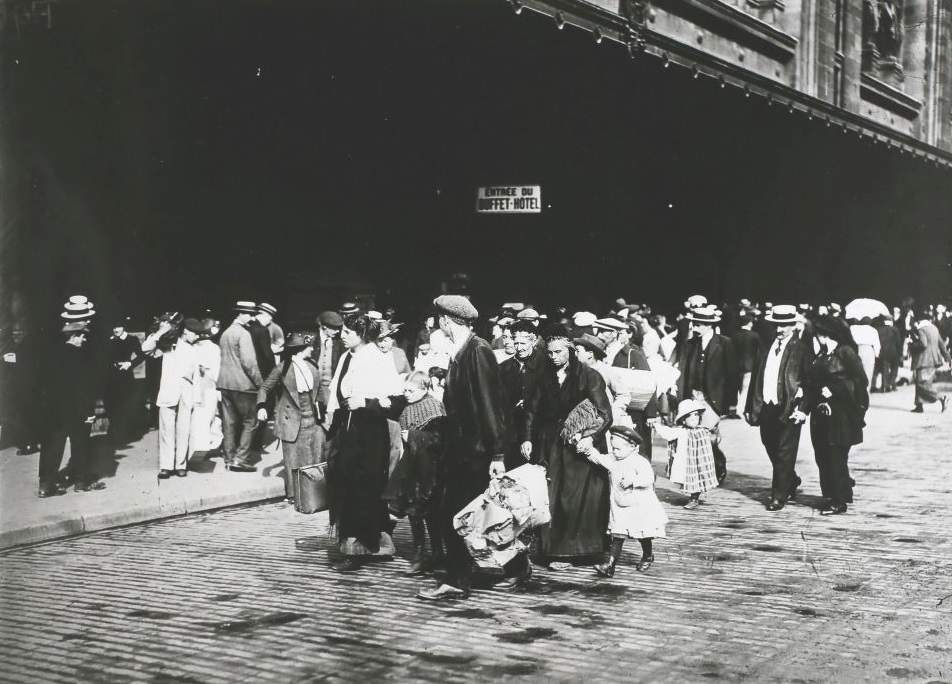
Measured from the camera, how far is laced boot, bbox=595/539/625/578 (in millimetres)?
7164

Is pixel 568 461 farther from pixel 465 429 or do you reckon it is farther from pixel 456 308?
pixel 456 308

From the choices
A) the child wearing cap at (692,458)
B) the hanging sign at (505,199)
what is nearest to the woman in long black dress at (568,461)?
the child wearing cap at (692,458)

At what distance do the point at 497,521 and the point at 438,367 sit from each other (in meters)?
1.15

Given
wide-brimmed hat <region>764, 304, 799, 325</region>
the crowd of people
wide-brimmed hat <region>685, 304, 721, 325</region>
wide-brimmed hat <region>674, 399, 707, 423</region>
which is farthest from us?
wide-brimmed hat <region>685, 304, 721, 325</region>

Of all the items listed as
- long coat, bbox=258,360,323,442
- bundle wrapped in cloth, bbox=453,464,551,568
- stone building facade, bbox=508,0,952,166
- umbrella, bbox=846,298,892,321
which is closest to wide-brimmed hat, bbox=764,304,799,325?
Answer: bundle wrapped in cloth, bbox=453,464,551,568

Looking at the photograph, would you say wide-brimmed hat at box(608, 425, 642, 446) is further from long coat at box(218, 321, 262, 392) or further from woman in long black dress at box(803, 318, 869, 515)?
long coat at box(218, 321, 262, 392)

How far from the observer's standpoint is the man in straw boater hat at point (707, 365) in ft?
35.6

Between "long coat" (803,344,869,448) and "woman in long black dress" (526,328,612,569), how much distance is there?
10.5 feet

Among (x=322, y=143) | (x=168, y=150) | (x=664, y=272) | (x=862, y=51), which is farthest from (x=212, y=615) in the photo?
(x=862, y=51)

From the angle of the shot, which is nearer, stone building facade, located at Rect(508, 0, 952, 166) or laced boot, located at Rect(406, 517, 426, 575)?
laced boot, located at Rect(406, 517, 426, 575)

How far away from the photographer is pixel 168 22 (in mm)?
12555

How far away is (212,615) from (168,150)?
11380mm

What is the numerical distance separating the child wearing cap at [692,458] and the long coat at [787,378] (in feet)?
1.66

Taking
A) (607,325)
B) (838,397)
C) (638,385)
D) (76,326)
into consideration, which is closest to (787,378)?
(838,397)
